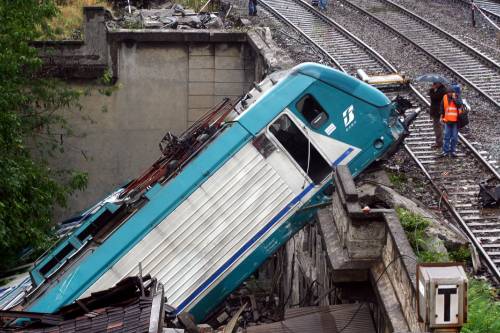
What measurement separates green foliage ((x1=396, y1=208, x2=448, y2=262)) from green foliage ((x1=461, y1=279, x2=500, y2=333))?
0.57 meters

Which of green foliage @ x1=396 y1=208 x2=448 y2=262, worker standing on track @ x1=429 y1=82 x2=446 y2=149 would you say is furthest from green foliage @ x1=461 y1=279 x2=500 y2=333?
worker standing on track @ x1=429 y1=82 x2=446 y2=149

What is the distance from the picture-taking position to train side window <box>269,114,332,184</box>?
1466 cm

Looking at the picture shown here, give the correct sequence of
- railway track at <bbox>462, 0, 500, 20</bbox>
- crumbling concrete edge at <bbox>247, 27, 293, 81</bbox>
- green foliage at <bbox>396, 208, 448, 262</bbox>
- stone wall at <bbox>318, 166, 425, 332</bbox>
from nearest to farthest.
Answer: stone wall at <bbox>318, 166, 425, 332</bbox>, green foliage at <bbox>396, 208, 448, 262</bbox>, crumbling concrete edge at <bbox>247, 27, 293, 81</bbox>, railway track at <bbox>462, 0, 500, 20</bbox>

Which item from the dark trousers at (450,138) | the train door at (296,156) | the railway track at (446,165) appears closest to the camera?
the railway track at (446,165)

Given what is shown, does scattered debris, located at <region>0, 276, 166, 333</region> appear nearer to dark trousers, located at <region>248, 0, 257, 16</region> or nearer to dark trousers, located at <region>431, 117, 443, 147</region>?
dark trousers, located at <region>431, 117, 443, 147</region>

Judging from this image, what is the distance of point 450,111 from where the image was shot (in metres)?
16.1

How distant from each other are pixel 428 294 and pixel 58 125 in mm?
15028

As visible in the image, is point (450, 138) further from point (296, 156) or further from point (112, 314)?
point (112, 314)

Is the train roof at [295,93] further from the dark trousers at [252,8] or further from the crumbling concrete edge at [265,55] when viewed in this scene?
the dark trousers at [252,8]

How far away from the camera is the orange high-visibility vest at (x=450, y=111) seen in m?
16.1

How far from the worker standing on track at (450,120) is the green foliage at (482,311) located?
509cm

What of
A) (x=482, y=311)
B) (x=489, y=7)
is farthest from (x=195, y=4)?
(x=482, y=311)

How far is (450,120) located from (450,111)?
15 centimetres

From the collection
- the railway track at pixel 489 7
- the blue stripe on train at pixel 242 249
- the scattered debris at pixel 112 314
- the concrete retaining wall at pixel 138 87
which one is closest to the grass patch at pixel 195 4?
the concrete retaining wall at pixel 138 87
